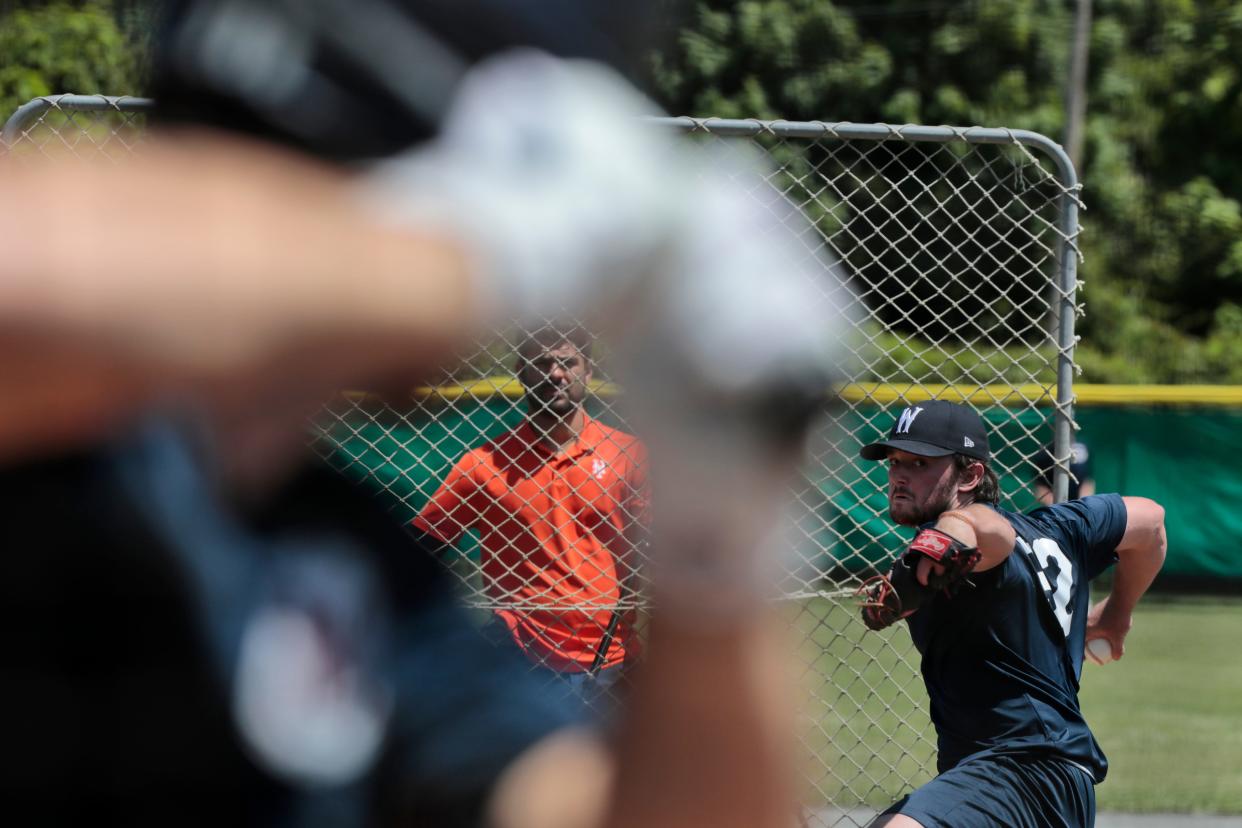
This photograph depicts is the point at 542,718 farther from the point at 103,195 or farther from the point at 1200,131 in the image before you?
the point at 1200,131

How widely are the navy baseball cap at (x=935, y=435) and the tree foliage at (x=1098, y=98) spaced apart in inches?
522

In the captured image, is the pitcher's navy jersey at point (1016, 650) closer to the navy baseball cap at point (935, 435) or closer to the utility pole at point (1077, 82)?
the navy baseball cap at point (935, 435)

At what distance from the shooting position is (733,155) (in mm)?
4160

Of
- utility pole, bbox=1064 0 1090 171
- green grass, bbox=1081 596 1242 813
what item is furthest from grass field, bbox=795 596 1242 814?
utility pole, bbox=1064 0 1090 171

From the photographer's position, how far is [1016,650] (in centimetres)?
388

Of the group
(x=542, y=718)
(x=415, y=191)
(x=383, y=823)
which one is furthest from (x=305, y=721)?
(x=415, y=191)

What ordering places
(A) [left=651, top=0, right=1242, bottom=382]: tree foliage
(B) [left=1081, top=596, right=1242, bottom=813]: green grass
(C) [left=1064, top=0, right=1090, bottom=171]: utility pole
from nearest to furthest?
(B) [left=1081, top=596, right=1242, bottom=813]: green grass
(A) [left=651, top=0, right=1242, bottom=382]: tree foliage
(C) [left=1064, top=0, right=1090, bottom=171]: utility pole

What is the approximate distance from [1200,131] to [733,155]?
17.4m

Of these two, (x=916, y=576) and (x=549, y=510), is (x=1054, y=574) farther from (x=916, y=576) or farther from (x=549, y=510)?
(x=549, y=510)

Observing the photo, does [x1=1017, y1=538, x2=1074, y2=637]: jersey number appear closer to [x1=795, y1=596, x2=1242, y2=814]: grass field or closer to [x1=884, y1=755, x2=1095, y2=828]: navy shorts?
[x1=884, y1=755, x2=1095, y2=828]: navy shorts

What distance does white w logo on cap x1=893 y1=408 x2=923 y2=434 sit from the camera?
12.9 feet

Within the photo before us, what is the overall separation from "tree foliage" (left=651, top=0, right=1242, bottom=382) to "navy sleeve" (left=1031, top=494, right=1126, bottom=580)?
515 inches

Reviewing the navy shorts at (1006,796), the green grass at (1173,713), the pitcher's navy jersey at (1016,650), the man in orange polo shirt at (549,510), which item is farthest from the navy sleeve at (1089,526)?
the green grass at (1173,713)

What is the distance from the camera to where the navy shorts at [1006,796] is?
3.67 m
